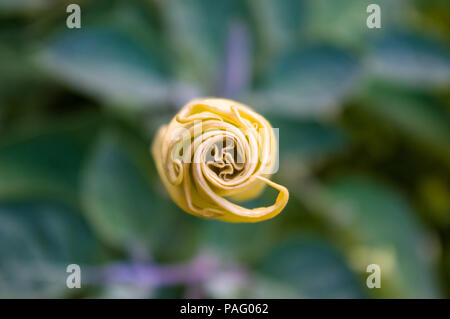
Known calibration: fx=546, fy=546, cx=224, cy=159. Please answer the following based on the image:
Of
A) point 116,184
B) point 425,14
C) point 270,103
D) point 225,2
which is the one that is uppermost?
point 425,14

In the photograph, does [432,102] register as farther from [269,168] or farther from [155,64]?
[269,168]

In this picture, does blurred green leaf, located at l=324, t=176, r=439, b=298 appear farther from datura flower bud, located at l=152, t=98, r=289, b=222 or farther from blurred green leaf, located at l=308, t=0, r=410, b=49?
datura flower bud, located at l=152, t=98, r=289, b=222

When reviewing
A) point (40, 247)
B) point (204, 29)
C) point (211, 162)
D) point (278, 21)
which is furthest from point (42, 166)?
point (211, 162)

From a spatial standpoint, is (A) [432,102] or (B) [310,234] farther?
(A) [432,102]

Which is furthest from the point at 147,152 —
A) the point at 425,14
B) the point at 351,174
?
the point at 425,14

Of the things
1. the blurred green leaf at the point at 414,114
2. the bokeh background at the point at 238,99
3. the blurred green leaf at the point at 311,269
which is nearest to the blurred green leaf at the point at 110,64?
the bokeh background at the point at 238,99

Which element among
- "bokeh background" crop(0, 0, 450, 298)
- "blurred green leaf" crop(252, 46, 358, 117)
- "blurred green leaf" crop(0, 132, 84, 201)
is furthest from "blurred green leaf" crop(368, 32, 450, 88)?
"blurred green leaf" crop(0, 132, 84, 201)

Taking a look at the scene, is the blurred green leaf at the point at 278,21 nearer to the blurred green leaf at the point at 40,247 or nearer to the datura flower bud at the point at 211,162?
the blurred green leaf at the point at 40,247

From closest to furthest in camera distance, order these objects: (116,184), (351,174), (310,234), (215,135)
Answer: (215,135), (116,184), (310,234), (351,174)
